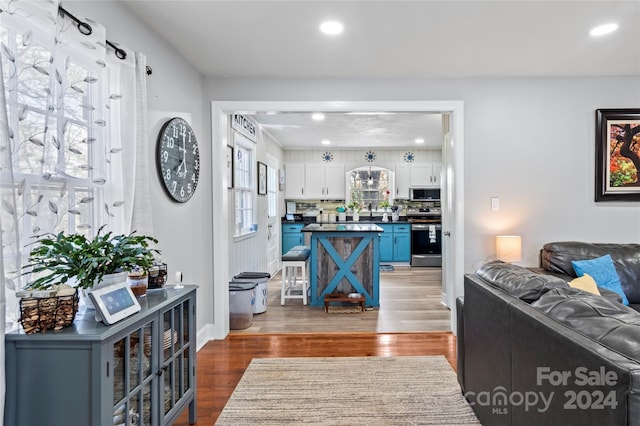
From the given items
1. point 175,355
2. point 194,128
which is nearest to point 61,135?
point 175,355

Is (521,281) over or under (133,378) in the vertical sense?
over

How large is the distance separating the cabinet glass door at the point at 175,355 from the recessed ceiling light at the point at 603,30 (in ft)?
10.7

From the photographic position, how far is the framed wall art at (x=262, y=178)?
5.59 metres

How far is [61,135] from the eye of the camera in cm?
161

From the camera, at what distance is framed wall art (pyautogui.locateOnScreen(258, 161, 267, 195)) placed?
18.3ft

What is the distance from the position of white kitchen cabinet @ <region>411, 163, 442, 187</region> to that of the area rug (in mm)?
5391

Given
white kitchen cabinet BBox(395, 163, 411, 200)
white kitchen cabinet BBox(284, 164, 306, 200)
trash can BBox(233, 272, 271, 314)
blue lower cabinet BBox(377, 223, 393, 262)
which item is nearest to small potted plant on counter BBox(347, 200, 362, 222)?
blue lower cabinet BBox(377, 223, 393, 262)

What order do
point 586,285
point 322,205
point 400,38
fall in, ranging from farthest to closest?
point 322,205 < point 400,38 < point 586,285

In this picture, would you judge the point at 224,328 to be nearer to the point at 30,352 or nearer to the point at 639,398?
the point at 30,352

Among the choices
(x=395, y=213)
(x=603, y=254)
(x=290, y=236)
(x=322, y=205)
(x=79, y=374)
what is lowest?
(x=79, y=374)

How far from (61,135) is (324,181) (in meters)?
6.48

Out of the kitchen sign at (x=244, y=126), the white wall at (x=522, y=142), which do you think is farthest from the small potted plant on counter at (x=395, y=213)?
the white wall at (x=522, y=142)

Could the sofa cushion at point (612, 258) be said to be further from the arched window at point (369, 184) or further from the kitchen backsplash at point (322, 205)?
the kitchen backsplash at point (322, 205)

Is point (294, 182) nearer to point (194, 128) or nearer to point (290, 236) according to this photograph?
point (290, 236)
